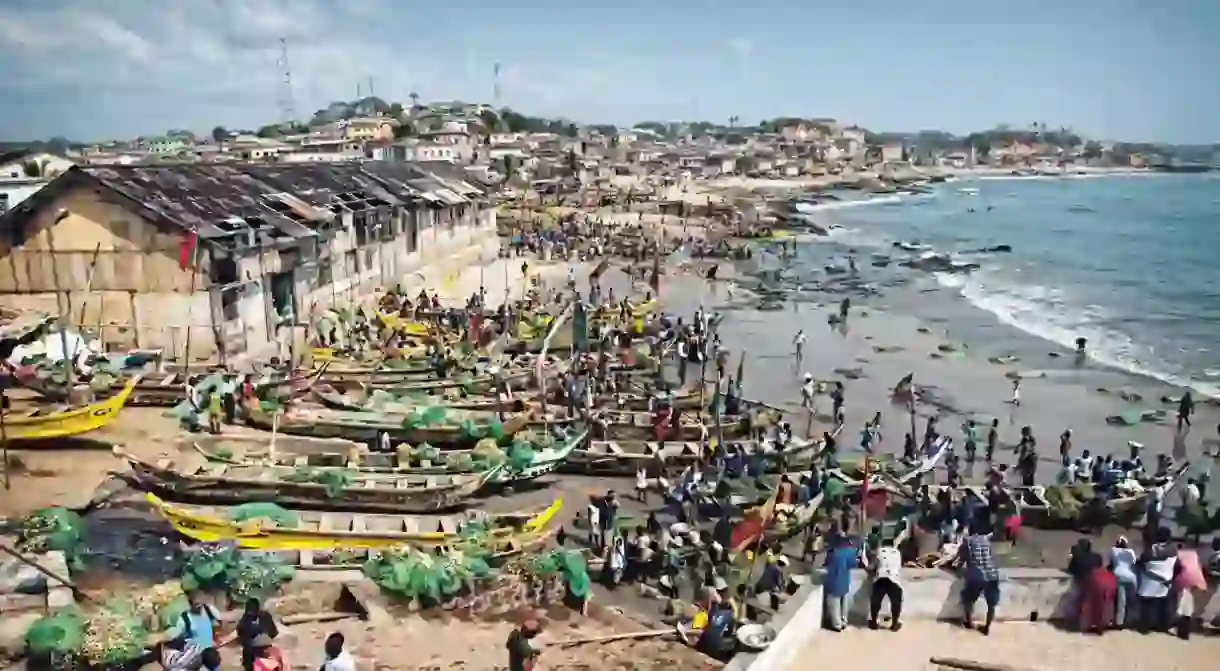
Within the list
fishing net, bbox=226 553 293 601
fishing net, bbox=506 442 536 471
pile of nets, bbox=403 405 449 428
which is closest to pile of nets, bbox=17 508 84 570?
fishing net, bbox=226 553 293 601

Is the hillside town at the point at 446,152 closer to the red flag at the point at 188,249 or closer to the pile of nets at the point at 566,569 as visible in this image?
the red flag at the point at 188,249

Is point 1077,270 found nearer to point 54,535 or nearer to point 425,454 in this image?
point 425,454

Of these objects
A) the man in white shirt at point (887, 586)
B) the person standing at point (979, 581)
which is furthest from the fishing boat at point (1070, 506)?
the man in white shirt at point (887, 586)

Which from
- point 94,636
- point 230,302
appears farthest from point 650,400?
point 94,636

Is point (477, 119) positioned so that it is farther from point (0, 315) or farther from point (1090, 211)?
point (0, 315)

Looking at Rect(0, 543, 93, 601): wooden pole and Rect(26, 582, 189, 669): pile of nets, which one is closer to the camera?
Rect(26, 582, 189, 669): pile of nets

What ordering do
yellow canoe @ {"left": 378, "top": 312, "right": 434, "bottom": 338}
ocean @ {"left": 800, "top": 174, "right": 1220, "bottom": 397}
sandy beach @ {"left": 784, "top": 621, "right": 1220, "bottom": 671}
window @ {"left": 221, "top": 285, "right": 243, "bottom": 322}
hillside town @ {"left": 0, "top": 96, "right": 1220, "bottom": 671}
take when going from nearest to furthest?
sandy beach @ {"left": 784, "top": 621, "right": 1220, "bottom": 671}, hillside town @ {"left": 0, "top": 96, "right": 1220, "bottom": 671}, window @ {"left": 221, "top": 285, "right": 243, "bottom": 322}, yellow canoe @ {"left": 378, "top": 312, "right": 434, "bottom": 338}, ocean @ {"left": 800, "top": 174, "right": 1220, "bottom": 397}

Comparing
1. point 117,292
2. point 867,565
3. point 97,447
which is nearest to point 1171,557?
point 867,565

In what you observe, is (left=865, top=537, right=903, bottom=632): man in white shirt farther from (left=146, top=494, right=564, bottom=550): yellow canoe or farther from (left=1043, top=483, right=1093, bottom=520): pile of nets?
(left=1043, top=483, right=1093, bottom=520): pile of nets
